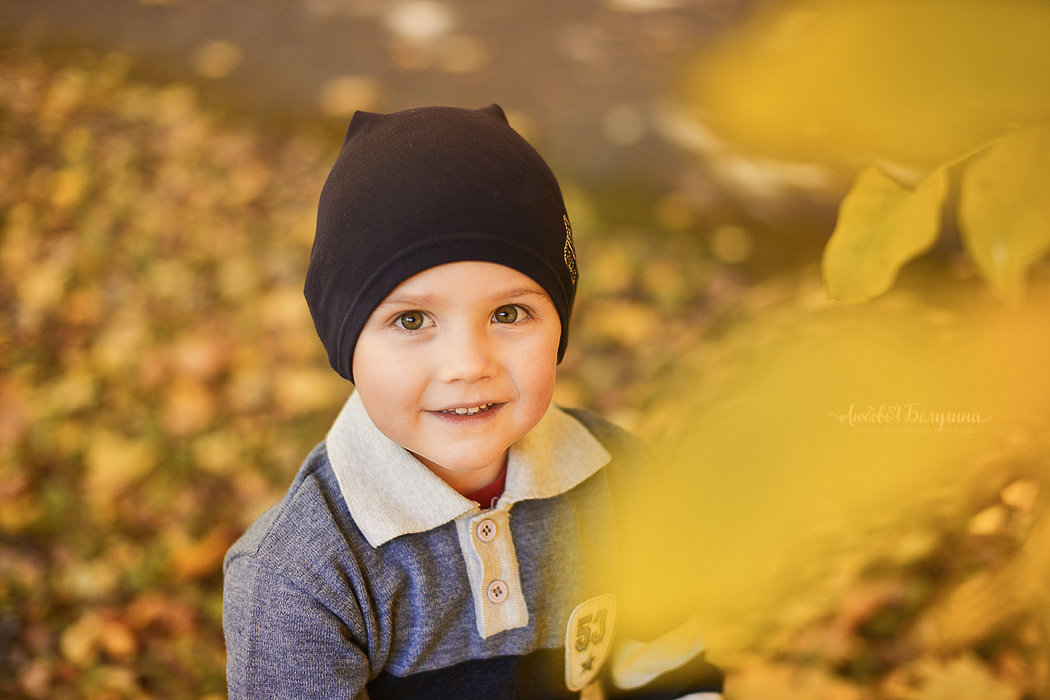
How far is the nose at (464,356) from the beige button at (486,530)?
0.26 meters

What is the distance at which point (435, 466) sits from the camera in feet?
3.89

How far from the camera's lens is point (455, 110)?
3.43 feet

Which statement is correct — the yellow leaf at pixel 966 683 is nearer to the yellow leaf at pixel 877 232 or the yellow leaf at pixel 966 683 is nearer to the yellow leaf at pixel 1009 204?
the yellow leaf at pixel 877 232

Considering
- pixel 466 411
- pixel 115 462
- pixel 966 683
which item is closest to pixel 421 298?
pixel 466 411

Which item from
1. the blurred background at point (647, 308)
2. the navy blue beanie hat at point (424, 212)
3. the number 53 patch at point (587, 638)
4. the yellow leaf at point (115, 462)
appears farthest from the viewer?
the yellow leaf at point (115, 462)

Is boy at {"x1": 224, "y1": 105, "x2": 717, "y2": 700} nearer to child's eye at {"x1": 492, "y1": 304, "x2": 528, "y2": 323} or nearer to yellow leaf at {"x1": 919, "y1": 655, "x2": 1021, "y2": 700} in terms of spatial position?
child's eye at {"x1": 492, "y1": 304, "x2": 528, "y2": 323}

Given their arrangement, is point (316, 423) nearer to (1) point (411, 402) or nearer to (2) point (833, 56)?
(1) point (411, 402)

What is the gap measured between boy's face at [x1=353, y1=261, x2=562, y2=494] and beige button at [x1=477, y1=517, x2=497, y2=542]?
13 cm

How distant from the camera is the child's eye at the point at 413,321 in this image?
3.28 ft

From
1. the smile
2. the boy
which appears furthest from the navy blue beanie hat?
the smile

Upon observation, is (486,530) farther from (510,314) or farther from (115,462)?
(115,462)

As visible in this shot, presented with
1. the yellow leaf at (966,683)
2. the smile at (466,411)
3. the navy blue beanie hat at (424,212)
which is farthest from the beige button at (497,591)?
the yellow leaf at (966,683)

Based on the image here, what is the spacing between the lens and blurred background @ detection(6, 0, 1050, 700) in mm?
800

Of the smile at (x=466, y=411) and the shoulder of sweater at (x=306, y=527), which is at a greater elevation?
the smile at (x=466, y=411)
